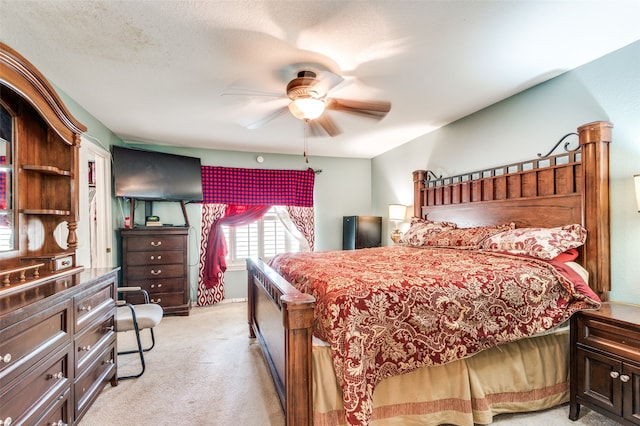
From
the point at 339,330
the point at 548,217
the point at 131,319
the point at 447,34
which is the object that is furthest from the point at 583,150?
the point at 131,319

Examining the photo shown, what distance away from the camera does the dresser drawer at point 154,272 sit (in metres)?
3.98

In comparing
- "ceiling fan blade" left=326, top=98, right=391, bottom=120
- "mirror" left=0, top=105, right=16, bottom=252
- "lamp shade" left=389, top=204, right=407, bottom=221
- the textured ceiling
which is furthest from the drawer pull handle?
"lamp shade" left=389, top=204, right=407, bottom=221

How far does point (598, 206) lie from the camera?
221 cm

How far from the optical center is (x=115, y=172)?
12.6 feet

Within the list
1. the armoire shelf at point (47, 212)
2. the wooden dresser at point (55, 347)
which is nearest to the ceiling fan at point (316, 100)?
the armoire shelf at point (47, 212)

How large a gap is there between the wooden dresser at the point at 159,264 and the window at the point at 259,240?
2.84 ft

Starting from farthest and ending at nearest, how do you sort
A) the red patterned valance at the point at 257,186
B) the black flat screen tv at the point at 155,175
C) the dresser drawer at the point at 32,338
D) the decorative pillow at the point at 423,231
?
1. the red patterned valance at the point at 257,186
2. the black flat screen tv at the point at 155,175
3. the decorative pillow at the point at 423,231
4. the dresser drawer at the point at 32,338

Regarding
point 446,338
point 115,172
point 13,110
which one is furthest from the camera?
point 115,172

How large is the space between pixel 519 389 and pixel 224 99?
10.9ft

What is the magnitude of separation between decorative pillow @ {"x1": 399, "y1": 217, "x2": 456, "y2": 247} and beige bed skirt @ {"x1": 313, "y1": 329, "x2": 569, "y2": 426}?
1459mm

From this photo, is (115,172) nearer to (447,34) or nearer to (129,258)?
(129,258)

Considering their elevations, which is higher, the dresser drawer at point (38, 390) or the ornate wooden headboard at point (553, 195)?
the ornate wooden headboard at point (553, 195)

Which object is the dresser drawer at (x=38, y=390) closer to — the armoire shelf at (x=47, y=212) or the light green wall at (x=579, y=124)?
the armoire shelf at (x=47, y=212)

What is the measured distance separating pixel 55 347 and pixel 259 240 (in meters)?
3.66
